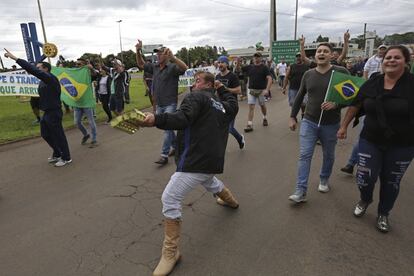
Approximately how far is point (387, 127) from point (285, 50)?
867 inches

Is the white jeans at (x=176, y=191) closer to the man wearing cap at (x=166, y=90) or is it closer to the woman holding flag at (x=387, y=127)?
the woman holding flag at (x=387, y=127)

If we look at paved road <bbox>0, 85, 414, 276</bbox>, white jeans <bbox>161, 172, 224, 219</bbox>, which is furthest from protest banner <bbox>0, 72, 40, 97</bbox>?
white jeans <bbox>161, 172, 224, 219</bbox>

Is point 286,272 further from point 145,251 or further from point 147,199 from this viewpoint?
point 147,199

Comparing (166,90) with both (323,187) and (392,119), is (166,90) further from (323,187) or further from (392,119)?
(392,119)

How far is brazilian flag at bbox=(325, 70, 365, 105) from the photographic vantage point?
3.81 m

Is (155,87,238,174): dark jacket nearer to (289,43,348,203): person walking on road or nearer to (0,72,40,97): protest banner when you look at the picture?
(289,43,348,203): person walking on road

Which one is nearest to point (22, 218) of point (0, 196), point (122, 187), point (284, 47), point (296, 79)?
point (0, 196)

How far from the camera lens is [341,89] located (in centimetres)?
382

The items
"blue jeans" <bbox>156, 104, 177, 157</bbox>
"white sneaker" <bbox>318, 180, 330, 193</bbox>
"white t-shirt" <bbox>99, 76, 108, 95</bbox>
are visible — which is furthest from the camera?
"white t-shirt" <bbox>99, 76, 108, 95</bbox>

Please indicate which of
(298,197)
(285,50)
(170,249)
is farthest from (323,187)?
(285,50)

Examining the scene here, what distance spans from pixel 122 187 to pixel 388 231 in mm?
3478

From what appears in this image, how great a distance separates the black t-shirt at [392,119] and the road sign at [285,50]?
21.3m

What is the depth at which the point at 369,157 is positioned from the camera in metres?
3.30

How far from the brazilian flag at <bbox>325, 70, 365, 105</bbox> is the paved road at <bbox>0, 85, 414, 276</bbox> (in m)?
1.28
